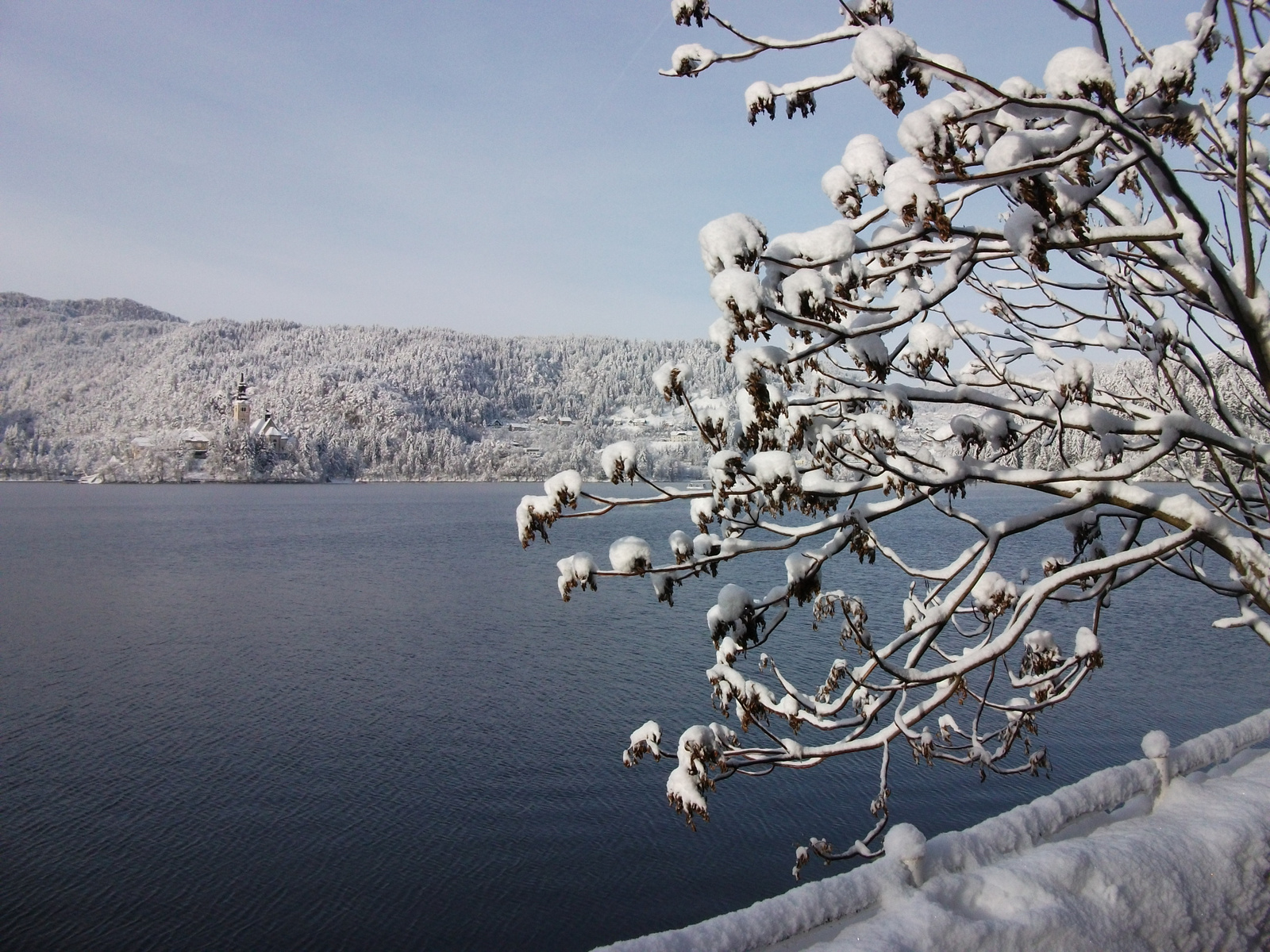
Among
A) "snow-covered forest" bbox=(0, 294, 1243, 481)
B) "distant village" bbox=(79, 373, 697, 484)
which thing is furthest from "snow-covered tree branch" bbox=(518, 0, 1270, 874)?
"snow-covered forest" bbox=(0, 294, 1243, 481)

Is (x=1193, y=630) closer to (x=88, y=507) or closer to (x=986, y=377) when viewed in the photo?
(x=986, y=377)

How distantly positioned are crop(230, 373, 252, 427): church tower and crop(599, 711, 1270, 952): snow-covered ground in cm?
16107

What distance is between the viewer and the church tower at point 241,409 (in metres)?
153

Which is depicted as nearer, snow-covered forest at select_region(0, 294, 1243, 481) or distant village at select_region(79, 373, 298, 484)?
distant village at select_region(79, 373, 298, 484)

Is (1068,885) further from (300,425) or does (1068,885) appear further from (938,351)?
(300,425)

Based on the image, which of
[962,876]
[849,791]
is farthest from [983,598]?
→ [849,791]

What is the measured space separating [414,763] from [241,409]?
155m

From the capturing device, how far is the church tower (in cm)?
15288

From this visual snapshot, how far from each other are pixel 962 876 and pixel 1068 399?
1.92 meters

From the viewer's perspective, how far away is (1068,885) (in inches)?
129

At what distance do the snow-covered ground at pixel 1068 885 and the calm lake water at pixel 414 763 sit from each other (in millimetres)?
6913

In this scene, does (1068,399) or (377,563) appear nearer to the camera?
(1068,399)

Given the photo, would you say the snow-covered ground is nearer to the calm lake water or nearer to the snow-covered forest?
the calm lake water

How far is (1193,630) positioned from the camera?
21.7m
